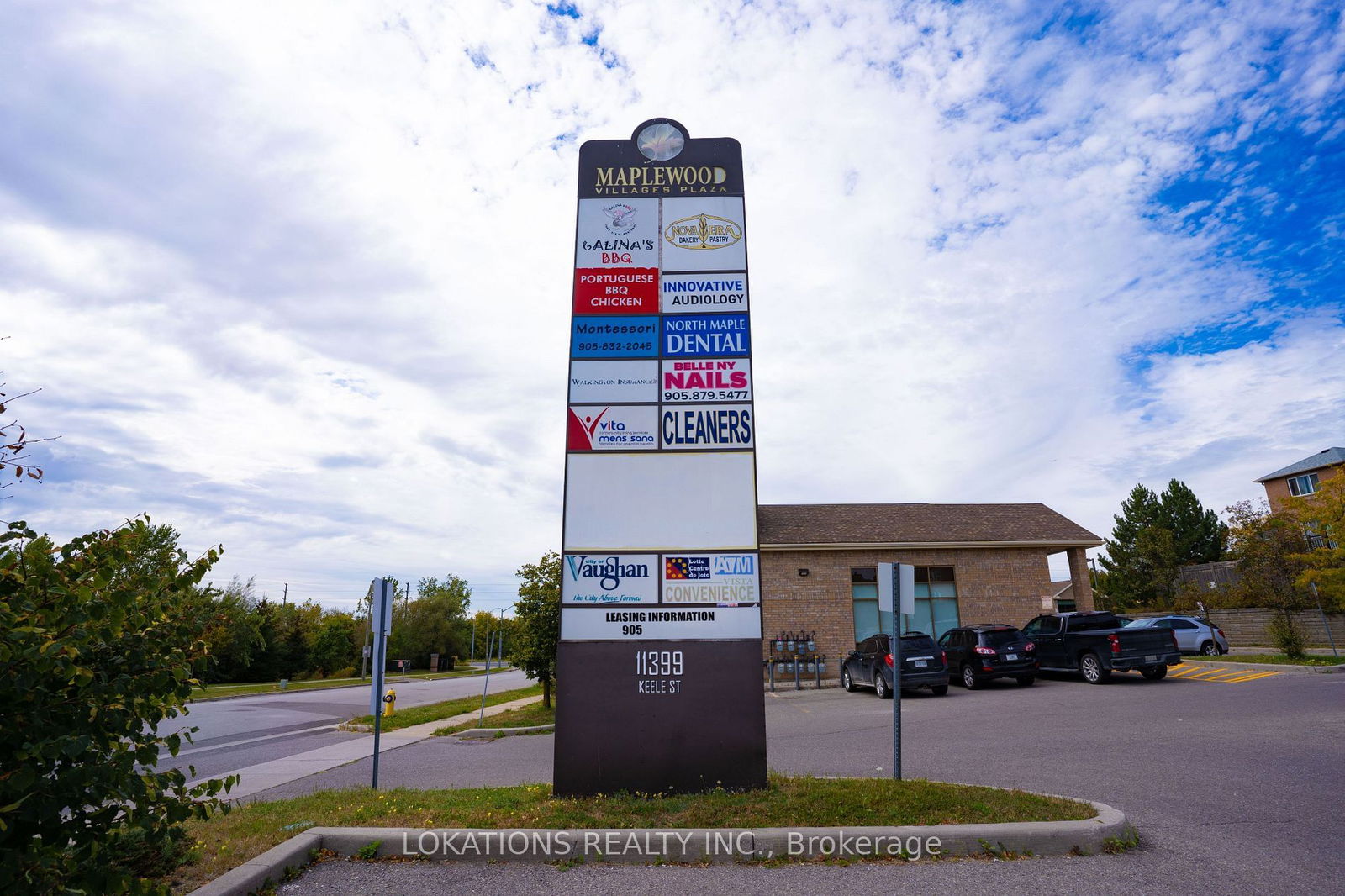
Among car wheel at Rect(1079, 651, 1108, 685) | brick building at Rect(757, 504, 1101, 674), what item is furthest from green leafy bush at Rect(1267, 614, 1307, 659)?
Answer: car wheel at Rect(1079, 651, 1108, 685)

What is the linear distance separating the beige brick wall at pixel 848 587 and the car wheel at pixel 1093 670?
6595 mm

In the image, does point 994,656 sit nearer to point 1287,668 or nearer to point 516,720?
point 1287,668

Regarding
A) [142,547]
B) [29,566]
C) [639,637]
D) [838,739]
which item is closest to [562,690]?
[639,637]

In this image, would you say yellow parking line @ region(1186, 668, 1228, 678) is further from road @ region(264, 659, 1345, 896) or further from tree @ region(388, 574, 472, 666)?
tree @ region(388, 574, 472, 666)

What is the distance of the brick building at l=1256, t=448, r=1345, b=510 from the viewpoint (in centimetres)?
5706

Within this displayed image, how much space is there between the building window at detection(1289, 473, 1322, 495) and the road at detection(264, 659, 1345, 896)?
53107mm

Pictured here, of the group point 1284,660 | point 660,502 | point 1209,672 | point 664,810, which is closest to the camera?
point 664,810

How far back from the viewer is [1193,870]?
5.11m

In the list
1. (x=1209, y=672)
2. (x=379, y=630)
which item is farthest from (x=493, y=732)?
(x=1209, y=672)

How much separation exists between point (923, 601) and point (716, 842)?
21.6 m

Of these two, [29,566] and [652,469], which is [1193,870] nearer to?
[652,469]

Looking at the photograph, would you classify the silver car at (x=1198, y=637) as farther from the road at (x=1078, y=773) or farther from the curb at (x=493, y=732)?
the curb at (x=493, y=732)

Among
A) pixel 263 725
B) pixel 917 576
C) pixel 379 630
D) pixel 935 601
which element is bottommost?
pixel 263 725

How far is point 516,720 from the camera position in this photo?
57.7ft
